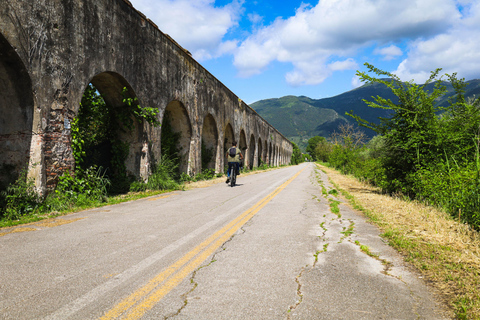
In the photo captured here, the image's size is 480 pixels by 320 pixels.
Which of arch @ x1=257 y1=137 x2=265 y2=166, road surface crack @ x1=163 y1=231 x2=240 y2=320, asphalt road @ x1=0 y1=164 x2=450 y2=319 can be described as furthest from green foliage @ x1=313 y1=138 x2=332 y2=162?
road surface crack @ x1=163 y1=231 x2=240 y2=320

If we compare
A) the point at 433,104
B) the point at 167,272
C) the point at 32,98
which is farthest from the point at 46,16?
the point at 433,104

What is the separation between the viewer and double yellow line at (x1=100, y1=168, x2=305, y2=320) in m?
2.44

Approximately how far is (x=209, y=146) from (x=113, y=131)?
30.0 ft

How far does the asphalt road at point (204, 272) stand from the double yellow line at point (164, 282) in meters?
0.01

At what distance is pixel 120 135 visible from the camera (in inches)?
438

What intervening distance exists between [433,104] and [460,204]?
4.27m

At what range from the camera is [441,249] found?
3.98 metres

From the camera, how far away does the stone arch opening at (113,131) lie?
32.2 feet

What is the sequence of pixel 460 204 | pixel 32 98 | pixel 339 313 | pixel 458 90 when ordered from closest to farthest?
pixel 339 313 < pixel 460 204 < pixel 32 98 < pixel 458 90

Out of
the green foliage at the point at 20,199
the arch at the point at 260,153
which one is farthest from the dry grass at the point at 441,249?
the arch at the point at 260,153

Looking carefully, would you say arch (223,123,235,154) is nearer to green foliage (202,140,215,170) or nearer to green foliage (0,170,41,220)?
green foliage (202,140,215,170)

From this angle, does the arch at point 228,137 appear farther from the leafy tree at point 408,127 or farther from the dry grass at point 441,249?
the dry grass at point 441,249

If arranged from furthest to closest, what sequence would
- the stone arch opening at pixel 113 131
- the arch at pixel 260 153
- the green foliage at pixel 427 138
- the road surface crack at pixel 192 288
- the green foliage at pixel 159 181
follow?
the arch at pixel 260 153
the green foliage at pixel 159 181
the stone arch opening at pixel 113 131
the green foliage at pixel 427 138
the road surface crack at pixel 192 288

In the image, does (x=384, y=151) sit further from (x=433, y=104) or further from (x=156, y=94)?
(x=156, y=94)
